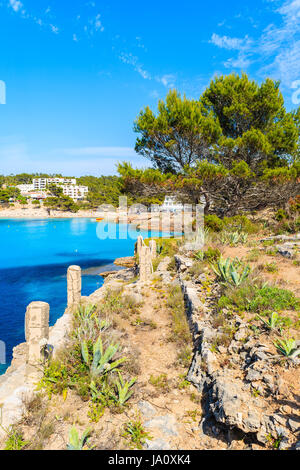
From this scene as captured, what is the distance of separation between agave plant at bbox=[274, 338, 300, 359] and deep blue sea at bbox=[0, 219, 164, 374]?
9273 mm

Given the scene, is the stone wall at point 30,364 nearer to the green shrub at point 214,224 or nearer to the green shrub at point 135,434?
the green shrub at point 135,434

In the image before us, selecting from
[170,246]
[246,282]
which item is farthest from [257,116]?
[246,282]

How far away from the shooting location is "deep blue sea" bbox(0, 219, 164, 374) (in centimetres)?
1288

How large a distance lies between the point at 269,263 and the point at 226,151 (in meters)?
9.64

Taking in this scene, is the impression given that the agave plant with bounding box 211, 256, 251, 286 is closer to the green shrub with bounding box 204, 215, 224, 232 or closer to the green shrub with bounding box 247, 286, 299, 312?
the green shrub with bounding box 247, 286, 299, 312

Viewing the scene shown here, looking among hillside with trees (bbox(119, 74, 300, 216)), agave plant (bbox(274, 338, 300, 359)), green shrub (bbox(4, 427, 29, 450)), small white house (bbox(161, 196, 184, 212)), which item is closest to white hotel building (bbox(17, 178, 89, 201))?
small white house (bbox(161, 196, 184, 212))

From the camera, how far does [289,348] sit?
3666 millimetres

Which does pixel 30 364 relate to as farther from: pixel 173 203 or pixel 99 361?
pixel 173 203

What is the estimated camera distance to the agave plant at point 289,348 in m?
3.63

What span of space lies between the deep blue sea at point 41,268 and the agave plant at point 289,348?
30.4 ft

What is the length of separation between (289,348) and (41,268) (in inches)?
852

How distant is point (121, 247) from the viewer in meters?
30.9

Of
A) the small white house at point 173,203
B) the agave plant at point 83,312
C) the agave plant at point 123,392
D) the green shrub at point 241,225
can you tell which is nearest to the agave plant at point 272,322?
the agave plant at point 123,392
